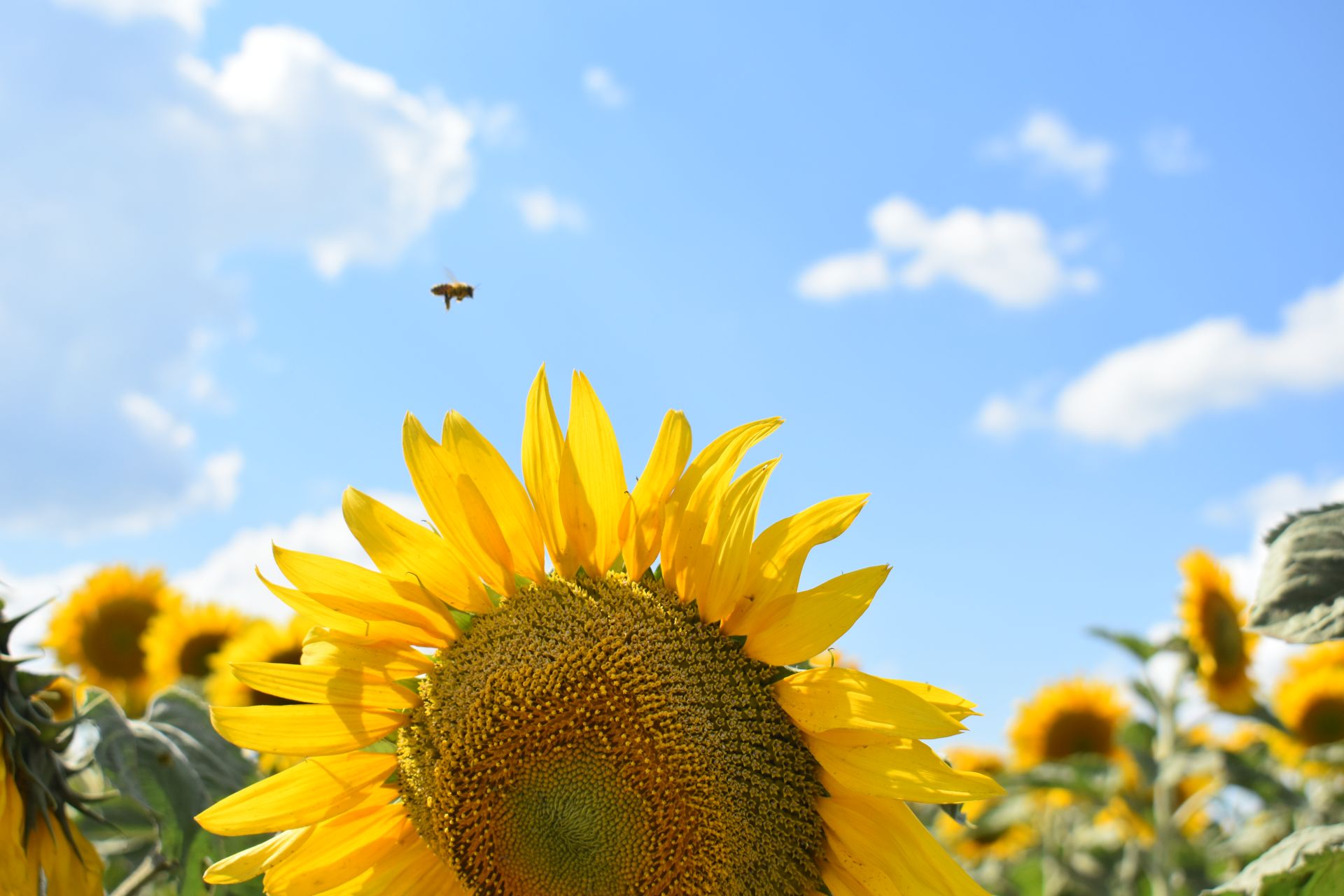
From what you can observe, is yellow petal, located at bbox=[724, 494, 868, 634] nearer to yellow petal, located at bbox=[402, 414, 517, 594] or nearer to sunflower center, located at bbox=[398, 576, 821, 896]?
sunflower center, located at bbox=[398, 576, 821, 896]

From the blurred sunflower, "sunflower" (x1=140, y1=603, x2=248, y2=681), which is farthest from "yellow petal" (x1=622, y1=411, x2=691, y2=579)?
"sunflower" (x1=140, y1=603, x2=248, y2=681)

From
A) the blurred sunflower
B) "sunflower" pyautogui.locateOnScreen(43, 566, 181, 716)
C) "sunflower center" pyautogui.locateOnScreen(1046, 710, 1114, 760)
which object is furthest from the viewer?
"sunflower center" pyautogui.locateOnScreen(1046, 710, 1114, 760)

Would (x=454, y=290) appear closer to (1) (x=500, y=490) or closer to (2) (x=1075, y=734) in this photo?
(1) (x=500, y=490)

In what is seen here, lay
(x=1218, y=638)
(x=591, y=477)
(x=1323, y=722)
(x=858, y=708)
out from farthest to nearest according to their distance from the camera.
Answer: (x=1323, y=722) < (x=1218, y=638) < (x=591, y=477) < (x=858, y=708)

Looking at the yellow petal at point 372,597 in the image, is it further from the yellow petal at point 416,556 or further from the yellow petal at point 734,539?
the yellow petal at point 734,539

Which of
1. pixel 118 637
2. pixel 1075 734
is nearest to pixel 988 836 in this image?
pixel 1075 734

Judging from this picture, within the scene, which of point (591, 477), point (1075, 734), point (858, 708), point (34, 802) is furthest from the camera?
point (1075, 734)
